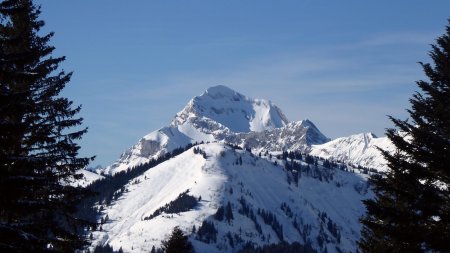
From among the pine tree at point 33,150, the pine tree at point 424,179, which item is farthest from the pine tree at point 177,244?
the pine tree at point 424,179

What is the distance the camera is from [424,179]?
22.4 m

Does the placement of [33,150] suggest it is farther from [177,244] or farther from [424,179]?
[177,244]

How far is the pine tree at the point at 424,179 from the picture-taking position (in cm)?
2070

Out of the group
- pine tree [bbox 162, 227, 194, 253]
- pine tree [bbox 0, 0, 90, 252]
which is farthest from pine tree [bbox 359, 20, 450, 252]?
pine tree [bbox 162, 227, 194, 253]

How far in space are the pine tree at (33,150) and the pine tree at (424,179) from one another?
36.9ft

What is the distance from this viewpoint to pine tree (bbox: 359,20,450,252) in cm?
2070

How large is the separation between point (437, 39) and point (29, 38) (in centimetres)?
1845

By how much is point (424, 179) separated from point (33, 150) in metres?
15.4

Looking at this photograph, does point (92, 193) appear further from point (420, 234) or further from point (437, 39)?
point (437, 39)

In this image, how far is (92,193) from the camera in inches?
1045

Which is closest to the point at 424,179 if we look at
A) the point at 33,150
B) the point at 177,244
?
the point at 33,150

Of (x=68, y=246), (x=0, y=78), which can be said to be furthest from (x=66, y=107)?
(x=0, y=78)

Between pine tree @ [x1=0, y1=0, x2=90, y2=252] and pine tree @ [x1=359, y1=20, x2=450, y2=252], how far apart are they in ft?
36.9

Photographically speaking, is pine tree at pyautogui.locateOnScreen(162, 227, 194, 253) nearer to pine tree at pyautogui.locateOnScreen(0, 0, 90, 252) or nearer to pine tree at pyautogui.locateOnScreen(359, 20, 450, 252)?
pine tree at pyautogui.locateOnScreen(0, 0, 90, 252)
